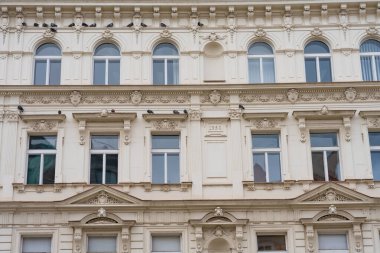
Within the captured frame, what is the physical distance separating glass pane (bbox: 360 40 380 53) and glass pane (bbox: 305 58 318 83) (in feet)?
6.82

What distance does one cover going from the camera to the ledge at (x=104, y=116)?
26953 millimetres

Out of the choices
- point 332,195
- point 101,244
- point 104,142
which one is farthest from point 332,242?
point 104,142

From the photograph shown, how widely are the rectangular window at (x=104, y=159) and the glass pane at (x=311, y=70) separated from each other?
324 inches

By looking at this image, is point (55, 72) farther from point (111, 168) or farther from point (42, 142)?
point (111, 168)

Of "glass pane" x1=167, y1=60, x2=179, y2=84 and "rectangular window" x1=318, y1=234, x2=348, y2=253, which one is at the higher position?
"glass pane" x1=167, y1=60, x2=179, y2=84

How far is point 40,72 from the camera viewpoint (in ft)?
93.1

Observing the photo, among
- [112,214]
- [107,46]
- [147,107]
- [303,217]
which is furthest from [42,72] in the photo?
[303,217]

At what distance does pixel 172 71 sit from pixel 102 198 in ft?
20.2

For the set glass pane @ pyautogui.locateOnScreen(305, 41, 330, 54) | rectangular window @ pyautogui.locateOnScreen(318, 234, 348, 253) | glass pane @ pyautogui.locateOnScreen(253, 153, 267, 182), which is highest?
glass pane @ pyautogui.locateOnScreen(305, 41, 330, 54)

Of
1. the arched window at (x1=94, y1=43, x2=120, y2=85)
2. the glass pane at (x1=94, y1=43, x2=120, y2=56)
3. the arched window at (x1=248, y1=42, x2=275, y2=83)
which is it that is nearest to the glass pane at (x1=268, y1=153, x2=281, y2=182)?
the arched window at (x1=248, y1=42, x2=275, y2=83)

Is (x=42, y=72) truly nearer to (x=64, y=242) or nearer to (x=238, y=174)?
(x=64, y=242)

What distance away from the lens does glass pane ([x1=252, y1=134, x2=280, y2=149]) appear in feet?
89.6

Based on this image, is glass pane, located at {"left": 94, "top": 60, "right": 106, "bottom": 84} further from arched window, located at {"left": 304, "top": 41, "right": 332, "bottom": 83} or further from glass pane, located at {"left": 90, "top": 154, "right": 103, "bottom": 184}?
arched window, located at {"left": 304, "top": 41, "right": 332, "bottom": 83}

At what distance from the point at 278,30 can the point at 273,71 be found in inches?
70.1
